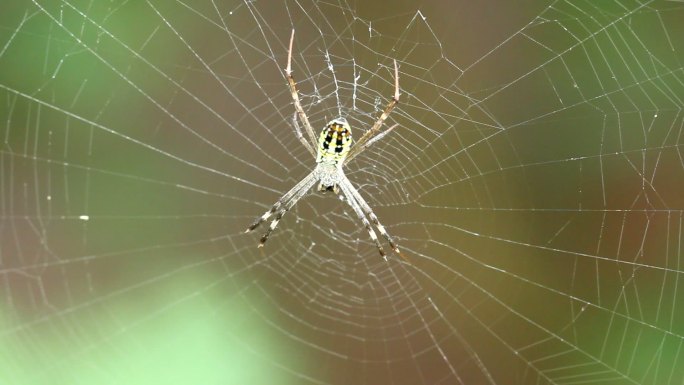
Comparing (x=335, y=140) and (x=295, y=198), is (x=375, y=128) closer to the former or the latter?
(x=335, y=140)

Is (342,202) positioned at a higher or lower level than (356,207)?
higher

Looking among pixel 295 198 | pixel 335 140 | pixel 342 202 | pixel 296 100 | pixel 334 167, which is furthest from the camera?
pixel 342 202

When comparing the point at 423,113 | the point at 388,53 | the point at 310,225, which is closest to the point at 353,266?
the point at 310,225

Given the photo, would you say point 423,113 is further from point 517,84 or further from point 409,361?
point 409,361

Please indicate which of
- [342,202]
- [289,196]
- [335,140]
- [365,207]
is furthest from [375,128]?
[342,202]

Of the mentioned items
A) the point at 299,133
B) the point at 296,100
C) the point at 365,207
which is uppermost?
the point at 296,100

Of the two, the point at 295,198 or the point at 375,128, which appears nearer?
the point at 375,128

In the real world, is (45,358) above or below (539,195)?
above
